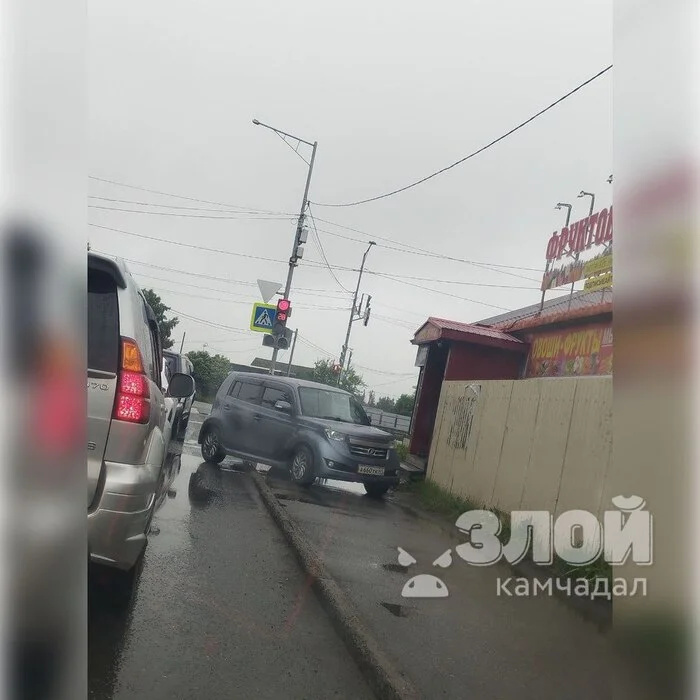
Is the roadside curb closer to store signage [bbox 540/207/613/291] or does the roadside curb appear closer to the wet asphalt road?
the wet asphalt road

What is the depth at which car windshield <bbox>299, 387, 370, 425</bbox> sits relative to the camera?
40.7ft

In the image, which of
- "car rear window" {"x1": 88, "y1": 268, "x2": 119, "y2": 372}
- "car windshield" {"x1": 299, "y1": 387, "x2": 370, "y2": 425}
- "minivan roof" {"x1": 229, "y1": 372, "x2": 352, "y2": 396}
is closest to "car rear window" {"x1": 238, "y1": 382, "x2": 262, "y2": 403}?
"minivan roof" {"x1": 229, "y1": 372, "x2": 352, "y2": 396}

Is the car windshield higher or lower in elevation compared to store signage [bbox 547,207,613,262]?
lower

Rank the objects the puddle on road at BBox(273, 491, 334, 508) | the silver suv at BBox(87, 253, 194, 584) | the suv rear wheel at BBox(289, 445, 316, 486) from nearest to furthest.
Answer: the silver suv at BBox(87, 253, 194, 584) < the puddle on road at BBox(273, 491, 334, 508) < the suv rear wheel at BBox(289, 445, 316, 486)

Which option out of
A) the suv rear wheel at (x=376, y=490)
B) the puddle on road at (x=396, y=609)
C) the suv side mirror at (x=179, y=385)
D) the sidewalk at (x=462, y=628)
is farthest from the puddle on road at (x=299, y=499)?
the puddle on road at (x=396, y=609)

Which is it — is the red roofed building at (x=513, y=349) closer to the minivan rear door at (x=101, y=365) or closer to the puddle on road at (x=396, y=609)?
the puddle on road at (x=396, y=609)

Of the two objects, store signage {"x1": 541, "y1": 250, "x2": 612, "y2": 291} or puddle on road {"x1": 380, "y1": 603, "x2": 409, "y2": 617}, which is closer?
puddle on road {"x1": 380, "y1": 603, "x2": 409, "y2": 617}

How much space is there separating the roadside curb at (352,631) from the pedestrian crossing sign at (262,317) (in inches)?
395

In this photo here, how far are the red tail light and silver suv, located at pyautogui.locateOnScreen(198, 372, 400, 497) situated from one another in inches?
311

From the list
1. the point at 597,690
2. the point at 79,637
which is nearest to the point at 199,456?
the point at 597,690

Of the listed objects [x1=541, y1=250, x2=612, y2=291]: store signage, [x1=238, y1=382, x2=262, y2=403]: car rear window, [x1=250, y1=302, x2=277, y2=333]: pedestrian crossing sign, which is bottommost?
[x1=238, y1=382, x2=262, y2=403]: car rear window

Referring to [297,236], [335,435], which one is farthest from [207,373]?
[335,435]

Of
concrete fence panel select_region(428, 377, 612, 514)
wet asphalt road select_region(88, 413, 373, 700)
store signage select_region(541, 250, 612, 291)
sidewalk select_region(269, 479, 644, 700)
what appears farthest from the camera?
store signage select_region(541, 250, 612, 291)

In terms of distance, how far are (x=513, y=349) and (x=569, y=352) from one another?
2233 mm
